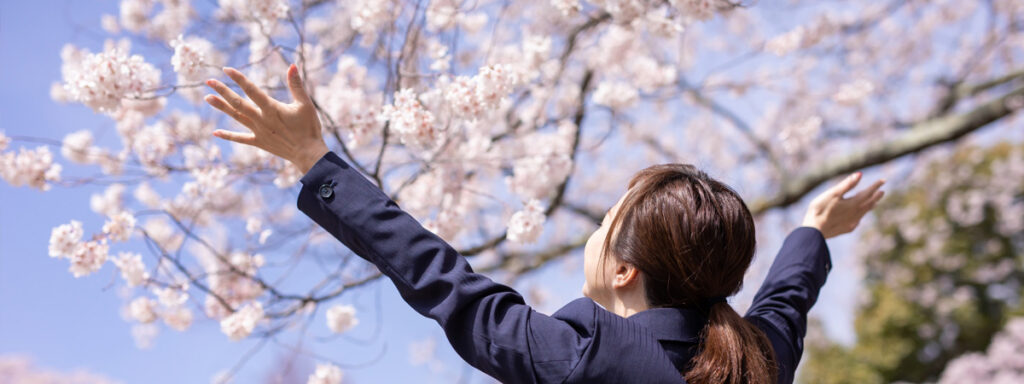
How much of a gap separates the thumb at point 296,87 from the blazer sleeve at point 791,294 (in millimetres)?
921

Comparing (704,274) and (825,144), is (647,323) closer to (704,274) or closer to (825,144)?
(704,274)

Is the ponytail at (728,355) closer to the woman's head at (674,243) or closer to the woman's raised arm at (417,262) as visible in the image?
the woman's head at (674,243)

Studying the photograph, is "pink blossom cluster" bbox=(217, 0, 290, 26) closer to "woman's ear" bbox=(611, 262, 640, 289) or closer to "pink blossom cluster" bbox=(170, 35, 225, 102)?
"pink blossom cluster" bbox=(170, 35, 225, 102)

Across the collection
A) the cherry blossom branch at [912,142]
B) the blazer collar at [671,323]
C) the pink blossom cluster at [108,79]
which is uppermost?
the pink blossom cluster at [108,79]

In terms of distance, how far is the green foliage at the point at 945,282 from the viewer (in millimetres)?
8414

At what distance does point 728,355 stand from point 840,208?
94 centimetres

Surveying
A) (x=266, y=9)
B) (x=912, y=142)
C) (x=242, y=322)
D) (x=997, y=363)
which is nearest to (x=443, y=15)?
(x=266, y=9)

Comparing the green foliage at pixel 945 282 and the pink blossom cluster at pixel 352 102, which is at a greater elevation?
the pink blossom cluster at pixel 352 102

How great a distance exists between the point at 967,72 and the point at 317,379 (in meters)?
4.16

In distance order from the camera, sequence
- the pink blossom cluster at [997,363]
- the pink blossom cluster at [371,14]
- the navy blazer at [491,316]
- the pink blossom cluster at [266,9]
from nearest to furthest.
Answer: the navy blazer at [491,316]
the pink blossom cluster at [266,9]
the pink blossom cluster at [371,14]
the pink blossom cluster at [997,363]

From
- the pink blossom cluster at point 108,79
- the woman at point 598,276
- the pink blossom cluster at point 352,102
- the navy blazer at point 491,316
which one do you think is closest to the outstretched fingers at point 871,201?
the woman at point 598,276

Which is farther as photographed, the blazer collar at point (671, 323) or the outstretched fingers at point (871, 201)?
the outstretched fingers at point (871, 201)

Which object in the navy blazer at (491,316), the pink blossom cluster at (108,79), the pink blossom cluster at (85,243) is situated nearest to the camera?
the navy blazer at (491,316)

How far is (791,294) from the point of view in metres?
1.54
